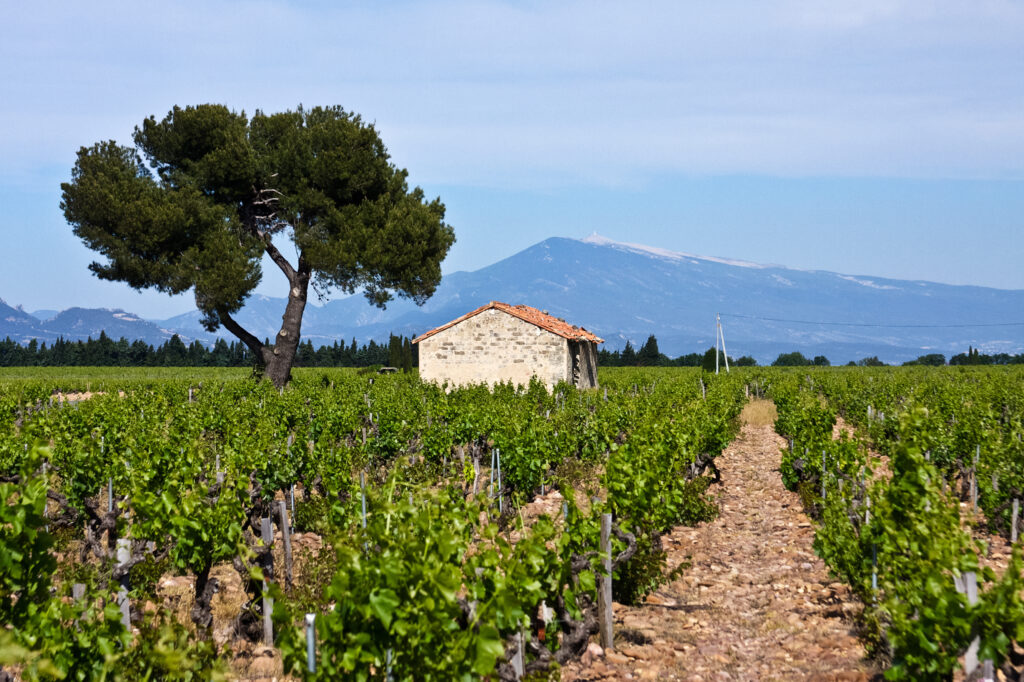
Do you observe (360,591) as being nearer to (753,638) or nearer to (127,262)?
(753,638)

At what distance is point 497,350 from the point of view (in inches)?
1347

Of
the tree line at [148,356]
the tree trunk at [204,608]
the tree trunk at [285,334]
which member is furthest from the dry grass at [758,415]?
the tree line at [148,356]

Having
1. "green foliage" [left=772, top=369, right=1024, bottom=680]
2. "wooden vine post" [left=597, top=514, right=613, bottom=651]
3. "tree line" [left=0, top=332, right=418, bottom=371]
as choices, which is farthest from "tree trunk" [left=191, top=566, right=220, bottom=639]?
"tree line" [left=0, top=332, right=418, bottom=371]

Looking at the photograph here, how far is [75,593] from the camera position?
6180 mm

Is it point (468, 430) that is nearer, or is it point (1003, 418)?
point (468, 430)

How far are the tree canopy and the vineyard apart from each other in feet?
55.9

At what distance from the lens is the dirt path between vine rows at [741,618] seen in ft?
24.0

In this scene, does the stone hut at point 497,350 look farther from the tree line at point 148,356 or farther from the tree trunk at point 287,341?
the tree line at point 148,356

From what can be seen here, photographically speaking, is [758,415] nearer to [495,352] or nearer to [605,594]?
[495,352]


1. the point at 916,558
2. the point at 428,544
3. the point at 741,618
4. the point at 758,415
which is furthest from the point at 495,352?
the point at 428,544

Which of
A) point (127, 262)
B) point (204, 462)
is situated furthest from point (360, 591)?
point (127, 262)

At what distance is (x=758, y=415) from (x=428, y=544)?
27387 mm

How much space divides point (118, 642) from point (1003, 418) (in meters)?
22.2

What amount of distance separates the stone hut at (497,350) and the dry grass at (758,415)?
7.27 m
